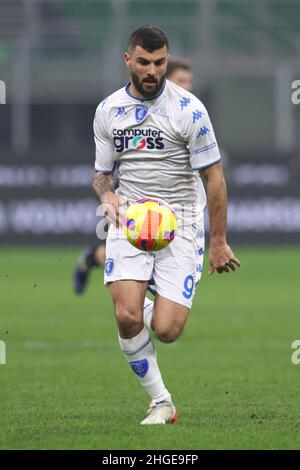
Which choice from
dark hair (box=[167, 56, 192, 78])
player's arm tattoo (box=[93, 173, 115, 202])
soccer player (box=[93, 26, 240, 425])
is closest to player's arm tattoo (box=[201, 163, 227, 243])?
soccer player (box=[93, 26, 240, 425])

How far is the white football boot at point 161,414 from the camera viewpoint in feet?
22.4

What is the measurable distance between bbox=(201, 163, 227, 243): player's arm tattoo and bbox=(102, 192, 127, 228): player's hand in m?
0.52

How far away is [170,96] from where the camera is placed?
7039 millimetres

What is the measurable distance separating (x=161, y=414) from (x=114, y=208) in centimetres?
124

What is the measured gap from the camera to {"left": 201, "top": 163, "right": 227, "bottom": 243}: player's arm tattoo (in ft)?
22.9

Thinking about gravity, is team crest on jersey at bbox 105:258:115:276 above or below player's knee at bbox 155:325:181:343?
above

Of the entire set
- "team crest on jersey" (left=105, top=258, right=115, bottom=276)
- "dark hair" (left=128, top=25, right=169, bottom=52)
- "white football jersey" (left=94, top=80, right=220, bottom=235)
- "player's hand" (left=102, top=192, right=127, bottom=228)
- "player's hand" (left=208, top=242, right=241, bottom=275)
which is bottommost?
"team crest on jersey" (left=105, top=258, right=115, bottom=276)

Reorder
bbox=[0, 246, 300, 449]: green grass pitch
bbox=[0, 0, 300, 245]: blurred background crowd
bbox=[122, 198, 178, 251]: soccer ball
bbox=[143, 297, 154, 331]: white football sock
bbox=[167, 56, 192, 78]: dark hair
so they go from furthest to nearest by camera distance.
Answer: bbox=[0, 0, 300, 245]: blurred background crowd, bbox=[167, 56, 192, 78]: dark hair, bbox=[143, 297, 154, 331]: white football sock, bbox=[122, 198, 178, 251]: soccer ball, bbox=[0, 246, 300, 449]: green grass pitch

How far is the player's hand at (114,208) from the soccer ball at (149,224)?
8 centimetres

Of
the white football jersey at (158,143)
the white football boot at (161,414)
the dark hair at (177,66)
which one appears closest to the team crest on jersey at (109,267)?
the white football jersey at (158,143)

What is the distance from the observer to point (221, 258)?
6949 mm

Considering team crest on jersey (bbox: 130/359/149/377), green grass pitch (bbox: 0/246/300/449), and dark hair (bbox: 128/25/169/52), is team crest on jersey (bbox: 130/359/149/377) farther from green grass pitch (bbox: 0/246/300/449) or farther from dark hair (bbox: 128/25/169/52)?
dark hair (bbox: 128/25/169/52)

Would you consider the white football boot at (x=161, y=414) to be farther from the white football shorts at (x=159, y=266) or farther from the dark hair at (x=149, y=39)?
the dark hair at (x=149, y=39)

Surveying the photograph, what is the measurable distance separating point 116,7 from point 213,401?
19.7m
